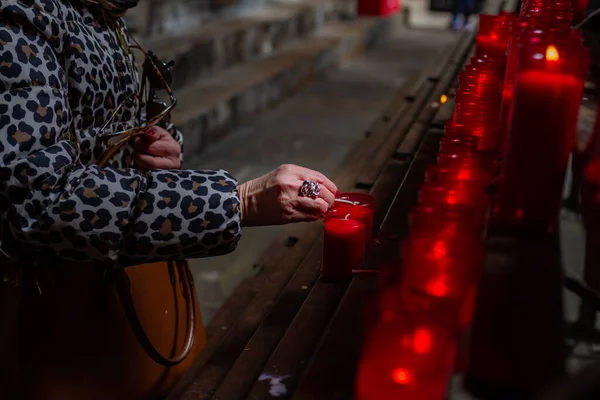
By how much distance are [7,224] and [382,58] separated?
27.5 feet

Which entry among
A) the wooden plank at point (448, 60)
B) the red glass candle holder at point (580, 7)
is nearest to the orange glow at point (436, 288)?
the red glass candle holder at point (580, 7)

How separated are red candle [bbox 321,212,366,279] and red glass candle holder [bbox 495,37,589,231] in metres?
0.39

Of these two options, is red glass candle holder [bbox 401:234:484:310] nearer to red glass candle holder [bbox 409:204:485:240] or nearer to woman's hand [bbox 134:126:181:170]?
red glass candle holder [bbox 409:204:485:240]

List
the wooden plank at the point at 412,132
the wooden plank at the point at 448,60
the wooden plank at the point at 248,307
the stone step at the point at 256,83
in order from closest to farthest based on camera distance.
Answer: the wooden plank at the point at 248,307
the wooden plank at the point at 412,132
the wooden plank at the point at 448,60
the stone step at the point at 256,83

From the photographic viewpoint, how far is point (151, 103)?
6.11 ft

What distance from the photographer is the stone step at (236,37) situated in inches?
231

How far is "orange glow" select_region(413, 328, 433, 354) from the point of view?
2.89ft

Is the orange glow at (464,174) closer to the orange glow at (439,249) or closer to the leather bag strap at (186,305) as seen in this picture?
the orange glow at (439,249)

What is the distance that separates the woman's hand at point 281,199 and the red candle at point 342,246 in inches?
2.0

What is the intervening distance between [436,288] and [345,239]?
20.2 inches

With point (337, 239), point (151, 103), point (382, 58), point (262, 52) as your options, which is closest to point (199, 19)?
point (262, 52)

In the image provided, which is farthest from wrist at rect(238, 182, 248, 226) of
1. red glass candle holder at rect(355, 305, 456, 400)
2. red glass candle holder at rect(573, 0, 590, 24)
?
red glass candle holder at rect(573, 0, 590, 24)

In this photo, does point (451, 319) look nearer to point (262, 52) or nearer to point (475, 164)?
point (475, 164)

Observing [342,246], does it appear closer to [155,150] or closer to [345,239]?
[345,239]
